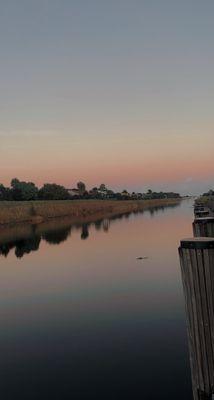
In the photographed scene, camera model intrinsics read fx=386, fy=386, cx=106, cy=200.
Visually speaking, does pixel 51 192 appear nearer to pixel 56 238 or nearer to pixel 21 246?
pixel 56 238

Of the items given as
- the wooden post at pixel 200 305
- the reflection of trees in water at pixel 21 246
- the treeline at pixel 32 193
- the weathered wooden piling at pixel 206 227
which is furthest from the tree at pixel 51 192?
the wooden post at pixel 200 305

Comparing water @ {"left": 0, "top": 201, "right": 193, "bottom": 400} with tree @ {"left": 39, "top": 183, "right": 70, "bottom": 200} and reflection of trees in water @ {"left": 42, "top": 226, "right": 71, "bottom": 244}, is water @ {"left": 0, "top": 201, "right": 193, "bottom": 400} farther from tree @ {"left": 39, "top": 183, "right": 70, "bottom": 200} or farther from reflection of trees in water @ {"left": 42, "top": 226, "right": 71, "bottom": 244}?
tree @ {"left": 39, "top": 183, "right": 70, "bottom": 200}

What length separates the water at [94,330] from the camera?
11180mm

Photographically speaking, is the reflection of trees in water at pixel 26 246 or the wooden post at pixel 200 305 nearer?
the wooden post at pixel 200 305

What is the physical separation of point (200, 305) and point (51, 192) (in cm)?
14674


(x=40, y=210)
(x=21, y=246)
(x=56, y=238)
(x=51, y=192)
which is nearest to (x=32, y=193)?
(x=51, y=192)

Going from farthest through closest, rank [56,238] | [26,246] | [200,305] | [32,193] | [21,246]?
1. [32,193]
2. [56,238]
3. [21,246]
4. [26,246]
5. [200,305]

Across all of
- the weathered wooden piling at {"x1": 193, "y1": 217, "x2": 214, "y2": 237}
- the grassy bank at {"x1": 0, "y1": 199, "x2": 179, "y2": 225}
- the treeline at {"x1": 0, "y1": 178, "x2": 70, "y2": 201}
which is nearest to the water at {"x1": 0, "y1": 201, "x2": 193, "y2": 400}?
the weathered wooden piling at {"x1": 193, "y1": 217, "x2": 214, "y2": 237}

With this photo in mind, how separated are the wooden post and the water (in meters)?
4.09

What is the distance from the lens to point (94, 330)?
50.9ft

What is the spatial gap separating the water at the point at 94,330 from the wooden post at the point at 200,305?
13.4 ft

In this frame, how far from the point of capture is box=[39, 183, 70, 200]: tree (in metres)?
150

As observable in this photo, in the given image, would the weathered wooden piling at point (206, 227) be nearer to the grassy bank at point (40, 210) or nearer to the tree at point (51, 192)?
the grassy bank at point (40, 210)

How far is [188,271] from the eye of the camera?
6.37 metres
